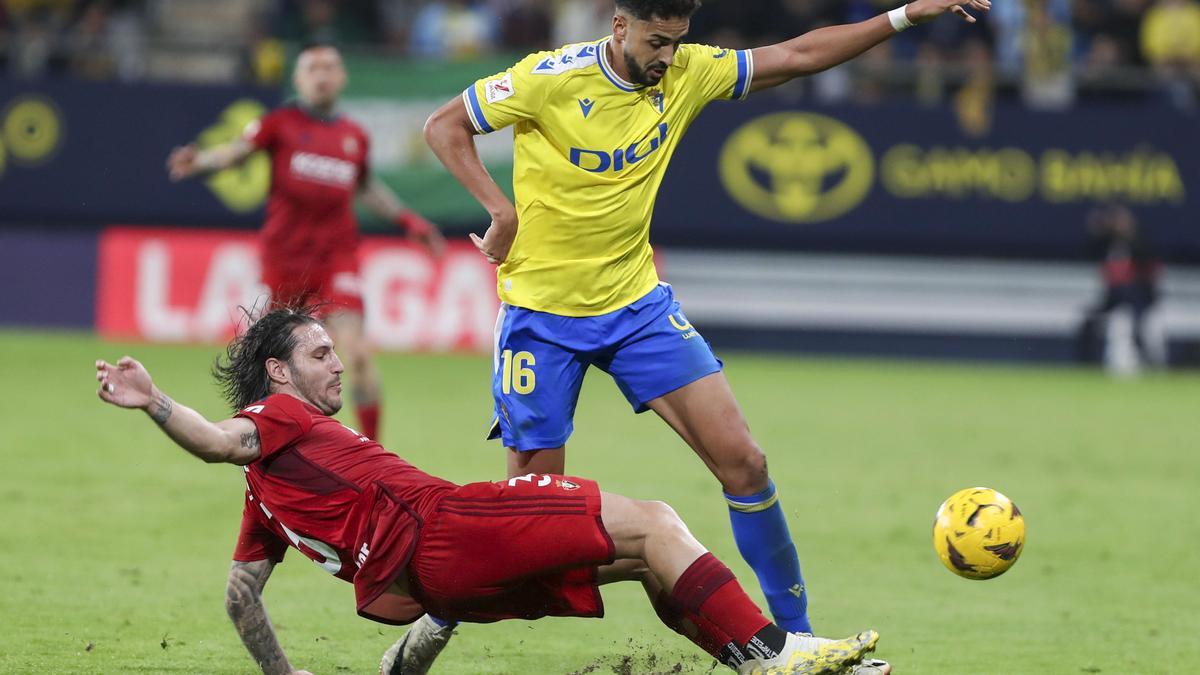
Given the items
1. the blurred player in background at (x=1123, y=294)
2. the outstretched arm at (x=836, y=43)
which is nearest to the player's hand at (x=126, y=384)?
the outstretched arm at (x=836, y=43)

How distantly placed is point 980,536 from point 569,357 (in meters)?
1.61

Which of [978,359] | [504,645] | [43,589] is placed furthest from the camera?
[978,359]

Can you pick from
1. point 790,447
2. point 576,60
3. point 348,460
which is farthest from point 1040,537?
point 348,460

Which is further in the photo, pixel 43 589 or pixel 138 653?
pixel 43 589

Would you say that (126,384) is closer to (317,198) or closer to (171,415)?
(171,415)

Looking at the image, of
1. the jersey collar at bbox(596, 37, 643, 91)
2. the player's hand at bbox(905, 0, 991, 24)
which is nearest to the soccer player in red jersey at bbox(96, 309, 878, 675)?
the jersey collar at bbox(596, 37, 643, 91)

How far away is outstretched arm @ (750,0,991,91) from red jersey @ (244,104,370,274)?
5.14 metres

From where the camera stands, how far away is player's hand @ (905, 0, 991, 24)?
5895 mm

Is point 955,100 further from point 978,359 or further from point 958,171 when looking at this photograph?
point 978,359

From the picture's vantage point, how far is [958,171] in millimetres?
19047

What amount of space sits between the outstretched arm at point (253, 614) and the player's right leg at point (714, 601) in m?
1.33

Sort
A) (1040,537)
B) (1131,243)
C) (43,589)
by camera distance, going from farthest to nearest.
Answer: (1131,243) → (1040,537) → (43,589)

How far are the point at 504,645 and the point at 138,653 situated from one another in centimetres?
141

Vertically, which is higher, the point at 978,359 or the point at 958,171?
the point at 958,171
